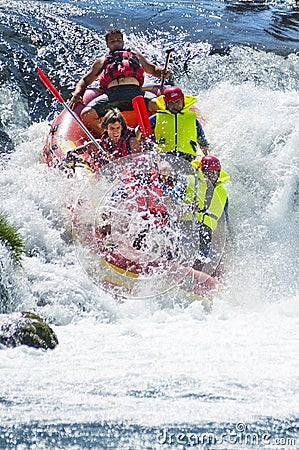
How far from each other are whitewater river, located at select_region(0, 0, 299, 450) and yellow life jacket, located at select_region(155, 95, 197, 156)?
67 centimetres

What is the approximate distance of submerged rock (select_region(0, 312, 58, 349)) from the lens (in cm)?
380

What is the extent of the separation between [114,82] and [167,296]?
120 inches

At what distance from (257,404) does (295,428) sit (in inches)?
9.8

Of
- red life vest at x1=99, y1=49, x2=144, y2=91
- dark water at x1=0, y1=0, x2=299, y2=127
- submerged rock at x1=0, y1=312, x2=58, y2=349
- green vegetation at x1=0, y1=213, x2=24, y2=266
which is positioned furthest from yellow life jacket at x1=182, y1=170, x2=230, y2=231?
dark water at x1=0, y1=0, x2=299, y2=127

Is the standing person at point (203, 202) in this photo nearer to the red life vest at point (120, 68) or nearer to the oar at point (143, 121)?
A: the oar at point (143, 121)

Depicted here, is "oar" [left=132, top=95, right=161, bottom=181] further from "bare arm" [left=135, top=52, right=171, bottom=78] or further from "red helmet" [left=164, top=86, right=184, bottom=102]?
"bare arm" [left=135, top=52, right=171, bottom=78]

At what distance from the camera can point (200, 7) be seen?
12344 mm

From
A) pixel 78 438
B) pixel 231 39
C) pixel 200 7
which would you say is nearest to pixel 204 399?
pixel 78 438

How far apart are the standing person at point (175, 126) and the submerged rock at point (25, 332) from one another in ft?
8.53

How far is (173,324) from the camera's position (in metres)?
4.58

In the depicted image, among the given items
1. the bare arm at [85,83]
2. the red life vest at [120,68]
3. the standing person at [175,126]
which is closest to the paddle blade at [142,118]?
the standing person at [175,126]

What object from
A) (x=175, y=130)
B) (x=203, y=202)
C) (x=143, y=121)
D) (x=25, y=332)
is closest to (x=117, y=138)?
(x=143, y=121)

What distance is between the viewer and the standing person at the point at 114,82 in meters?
6.82

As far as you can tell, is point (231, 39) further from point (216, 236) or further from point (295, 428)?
point (295, 428)
